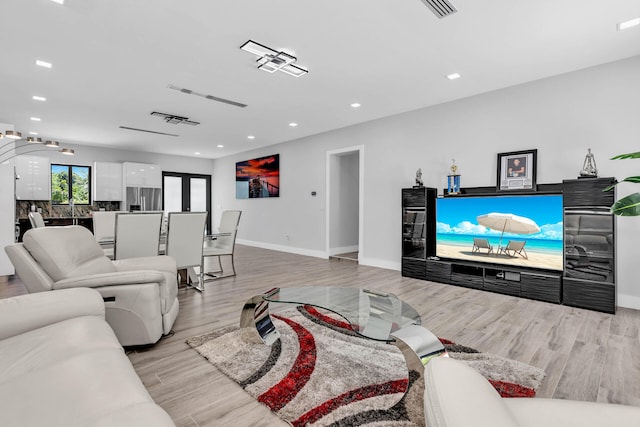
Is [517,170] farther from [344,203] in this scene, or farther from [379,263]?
[344,203]

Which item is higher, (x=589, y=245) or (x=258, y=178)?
(x=258, y=178)

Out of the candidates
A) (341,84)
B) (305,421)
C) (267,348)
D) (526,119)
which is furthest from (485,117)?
(305,421)

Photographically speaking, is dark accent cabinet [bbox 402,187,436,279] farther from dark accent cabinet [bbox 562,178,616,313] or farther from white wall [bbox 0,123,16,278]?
white wall [bbox 0,123,16,278]

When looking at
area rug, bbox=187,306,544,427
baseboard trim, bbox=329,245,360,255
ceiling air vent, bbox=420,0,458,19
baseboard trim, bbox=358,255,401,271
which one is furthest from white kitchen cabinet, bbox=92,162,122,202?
ceiling air vent, bbox=420,0,458,19

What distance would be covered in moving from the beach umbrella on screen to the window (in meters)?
9.00

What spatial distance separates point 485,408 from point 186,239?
3.90m

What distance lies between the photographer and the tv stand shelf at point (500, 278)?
3670mm

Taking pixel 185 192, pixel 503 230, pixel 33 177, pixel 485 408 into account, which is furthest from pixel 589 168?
pixel 33 177


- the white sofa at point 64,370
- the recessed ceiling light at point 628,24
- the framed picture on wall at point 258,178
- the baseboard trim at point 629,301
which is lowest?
the baseboard trim at point 629,301

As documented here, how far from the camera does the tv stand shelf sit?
367cm

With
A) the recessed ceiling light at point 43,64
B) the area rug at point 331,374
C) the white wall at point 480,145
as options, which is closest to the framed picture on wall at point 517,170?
the white wall at point 480,145

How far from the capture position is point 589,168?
3506 millimetres

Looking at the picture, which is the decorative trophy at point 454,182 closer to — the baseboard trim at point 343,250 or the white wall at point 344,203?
the white wall at point 344,203

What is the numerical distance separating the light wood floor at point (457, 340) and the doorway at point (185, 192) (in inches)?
212
